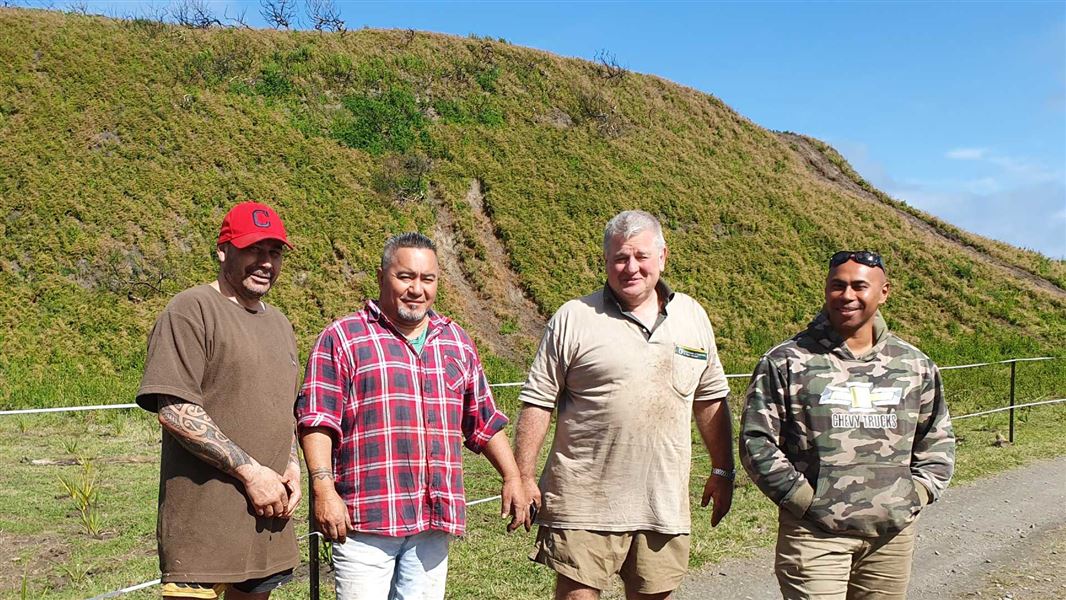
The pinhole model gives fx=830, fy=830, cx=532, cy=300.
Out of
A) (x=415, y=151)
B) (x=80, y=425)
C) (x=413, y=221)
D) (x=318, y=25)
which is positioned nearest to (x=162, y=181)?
(x=413, y=221)

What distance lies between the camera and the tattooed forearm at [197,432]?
8.67 ft

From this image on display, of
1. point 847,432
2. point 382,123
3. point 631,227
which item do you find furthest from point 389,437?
point 382,123

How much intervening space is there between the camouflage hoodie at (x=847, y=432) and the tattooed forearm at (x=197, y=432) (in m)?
1.90

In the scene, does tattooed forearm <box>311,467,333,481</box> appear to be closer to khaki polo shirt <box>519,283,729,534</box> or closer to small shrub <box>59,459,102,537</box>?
khaki polo shirt <box>519,283,729,534</box>

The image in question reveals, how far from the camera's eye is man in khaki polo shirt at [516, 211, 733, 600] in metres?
3.22

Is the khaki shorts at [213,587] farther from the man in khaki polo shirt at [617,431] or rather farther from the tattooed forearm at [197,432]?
the man in khaki polo shirt at [617,431]

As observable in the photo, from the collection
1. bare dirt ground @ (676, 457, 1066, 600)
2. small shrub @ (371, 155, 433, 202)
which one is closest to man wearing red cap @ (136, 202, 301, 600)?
bare dirt ground @ (676, 457, 1066, 600)

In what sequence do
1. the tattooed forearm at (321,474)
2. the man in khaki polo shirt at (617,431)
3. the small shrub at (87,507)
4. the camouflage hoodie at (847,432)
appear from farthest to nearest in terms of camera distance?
1. the small shrub at (87,507)
2. the man in khaki polo shirt at (617,431)
3. the camouflage hoodie at (847,432)
4. the tattooed forearm at (321,474)

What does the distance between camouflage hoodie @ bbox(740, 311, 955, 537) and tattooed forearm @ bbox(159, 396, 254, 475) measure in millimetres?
1905

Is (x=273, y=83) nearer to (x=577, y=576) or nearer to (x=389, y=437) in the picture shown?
(x=389, y=437)

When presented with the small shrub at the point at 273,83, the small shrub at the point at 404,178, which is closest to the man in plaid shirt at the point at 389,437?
the small shrub at the point at 404,178

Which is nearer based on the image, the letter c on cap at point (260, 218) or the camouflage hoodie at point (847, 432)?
the letter c on cap at point (260, 218)

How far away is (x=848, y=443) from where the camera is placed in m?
3.13

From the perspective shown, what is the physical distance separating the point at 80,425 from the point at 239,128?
13193 mm
